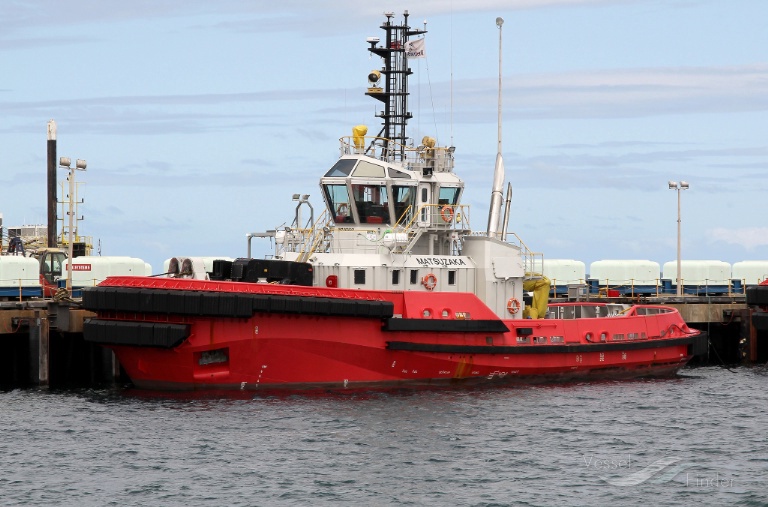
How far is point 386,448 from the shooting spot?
25.5 metres

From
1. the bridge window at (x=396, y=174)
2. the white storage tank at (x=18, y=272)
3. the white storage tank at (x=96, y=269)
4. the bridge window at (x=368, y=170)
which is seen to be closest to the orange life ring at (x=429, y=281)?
the bridge window at (x=396, y=174)

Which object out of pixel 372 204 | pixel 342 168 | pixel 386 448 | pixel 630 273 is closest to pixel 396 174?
pixel 372 204

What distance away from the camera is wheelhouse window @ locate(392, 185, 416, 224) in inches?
1377

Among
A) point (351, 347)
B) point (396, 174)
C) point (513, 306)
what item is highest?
point (396, 174)

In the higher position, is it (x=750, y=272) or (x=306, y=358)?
(x=750, y=272)

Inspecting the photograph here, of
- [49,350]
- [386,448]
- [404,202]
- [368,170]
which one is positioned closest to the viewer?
[386,448]

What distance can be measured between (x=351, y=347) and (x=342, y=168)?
585 centimetres

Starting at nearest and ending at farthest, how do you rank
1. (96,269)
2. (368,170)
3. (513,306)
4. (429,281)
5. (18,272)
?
(429,281) → (368,170) → (513,306) → (18,272) → (96,269)

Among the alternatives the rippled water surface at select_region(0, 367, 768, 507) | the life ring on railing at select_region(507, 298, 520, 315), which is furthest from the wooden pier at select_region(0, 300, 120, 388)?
the life ring on railing at select_region(507, 298, 520, 315)

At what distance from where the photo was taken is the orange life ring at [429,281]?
33656 mm

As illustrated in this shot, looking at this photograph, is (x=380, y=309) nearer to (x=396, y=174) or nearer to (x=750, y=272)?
(x=396, y=174)

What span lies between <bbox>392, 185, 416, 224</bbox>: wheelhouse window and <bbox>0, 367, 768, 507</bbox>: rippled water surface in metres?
5.38

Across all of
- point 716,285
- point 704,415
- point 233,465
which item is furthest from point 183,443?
point 716,285

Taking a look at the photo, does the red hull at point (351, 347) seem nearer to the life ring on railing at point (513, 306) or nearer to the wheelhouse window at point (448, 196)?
the life ring on railing at point (513, 306)
